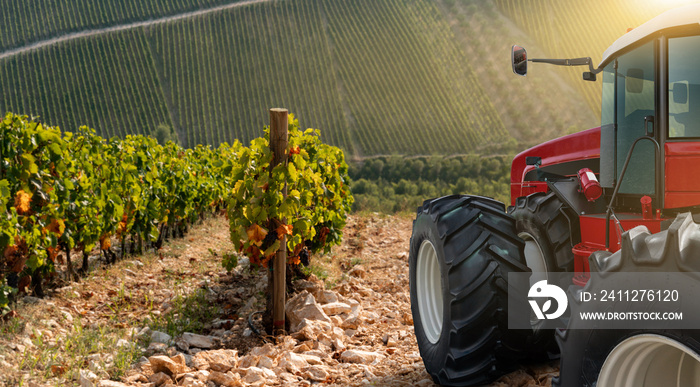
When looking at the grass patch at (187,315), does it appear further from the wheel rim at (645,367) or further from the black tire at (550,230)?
the wheel rim at (645,367)

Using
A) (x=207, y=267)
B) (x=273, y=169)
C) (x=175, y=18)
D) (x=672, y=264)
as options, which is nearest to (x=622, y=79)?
(x=672, y=264)

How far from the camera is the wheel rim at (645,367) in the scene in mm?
1548

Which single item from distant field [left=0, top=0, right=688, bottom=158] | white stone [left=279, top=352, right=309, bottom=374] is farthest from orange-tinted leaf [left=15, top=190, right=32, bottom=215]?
distant field [left=0, top=0, right=688, bottom=158]

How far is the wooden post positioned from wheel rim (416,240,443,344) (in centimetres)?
158

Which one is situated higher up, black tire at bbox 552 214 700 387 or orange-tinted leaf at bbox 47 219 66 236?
black tire at bbox 552 214 700 387

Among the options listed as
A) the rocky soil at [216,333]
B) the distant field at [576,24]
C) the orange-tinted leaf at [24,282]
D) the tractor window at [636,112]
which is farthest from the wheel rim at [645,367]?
the distant field at [576,24]

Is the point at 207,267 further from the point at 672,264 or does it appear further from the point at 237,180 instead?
the point at 672,264

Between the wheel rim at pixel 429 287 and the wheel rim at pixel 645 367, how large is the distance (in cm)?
155

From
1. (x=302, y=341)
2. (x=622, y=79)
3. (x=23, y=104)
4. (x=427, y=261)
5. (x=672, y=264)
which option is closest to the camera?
(x=672, y=264)

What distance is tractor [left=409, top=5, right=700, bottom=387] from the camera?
1583 mm

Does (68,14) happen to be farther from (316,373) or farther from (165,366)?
(316,373)

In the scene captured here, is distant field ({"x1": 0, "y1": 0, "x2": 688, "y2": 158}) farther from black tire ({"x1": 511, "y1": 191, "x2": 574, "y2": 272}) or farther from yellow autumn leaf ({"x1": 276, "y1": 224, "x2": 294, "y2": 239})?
black tire ({"x1": 511, "y1": 191, "x2": 574, "y2": 272})

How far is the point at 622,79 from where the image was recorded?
2.48 metres

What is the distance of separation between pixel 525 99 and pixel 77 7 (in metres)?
40.2
